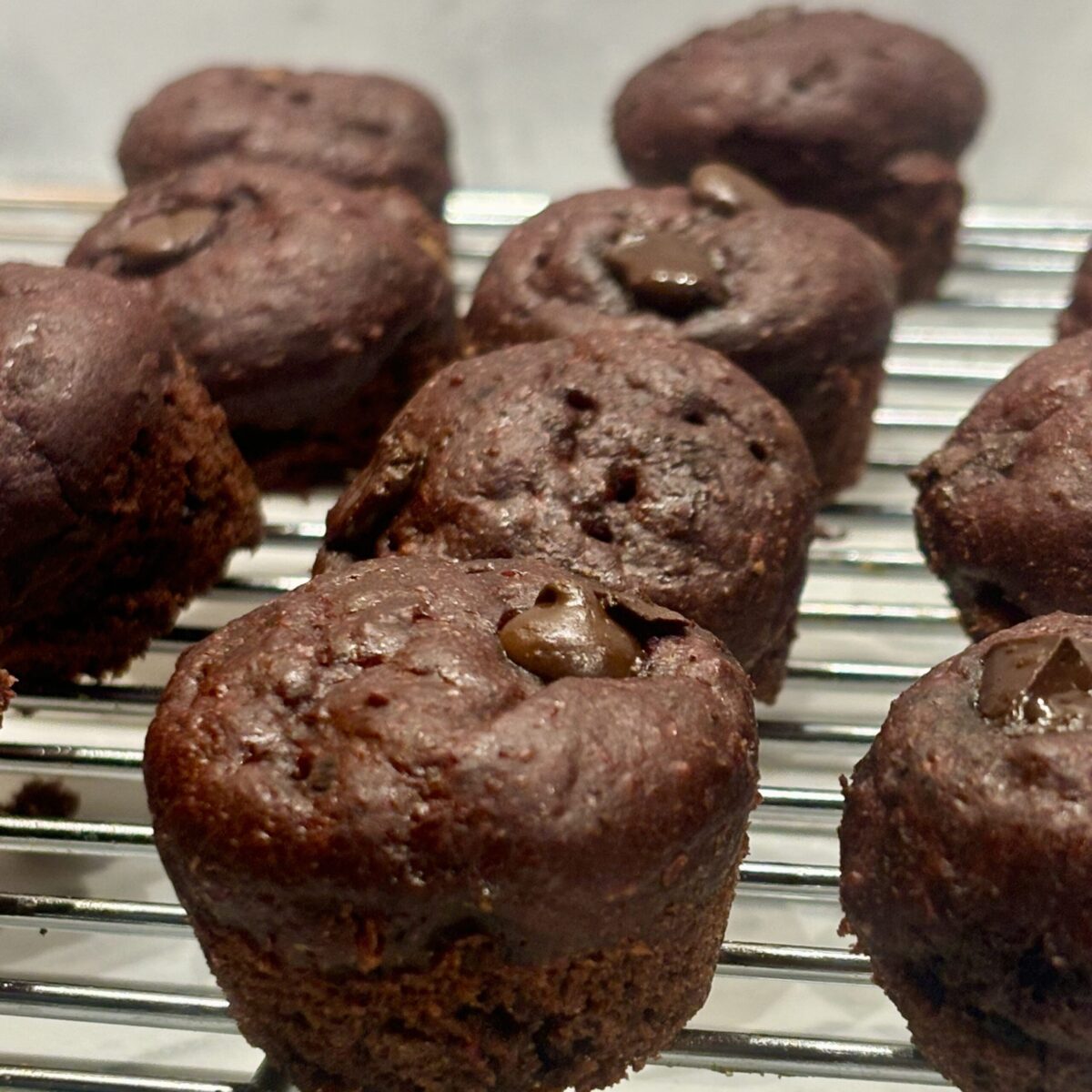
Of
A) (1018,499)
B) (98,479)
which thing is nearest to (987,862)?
(1018,499)

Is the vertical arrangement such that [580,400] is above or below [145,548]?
above

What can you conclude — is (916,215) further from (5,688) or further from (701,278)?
(5,688)

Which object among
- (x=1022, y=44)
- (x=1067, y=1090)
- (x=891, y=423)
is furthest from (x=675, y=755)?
(x=1022, y=44)

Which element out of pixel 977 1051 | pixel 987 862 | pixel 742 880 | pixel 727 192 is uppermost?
pixel 727 192

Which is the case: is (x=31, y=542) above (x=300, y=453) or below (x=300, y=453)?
above

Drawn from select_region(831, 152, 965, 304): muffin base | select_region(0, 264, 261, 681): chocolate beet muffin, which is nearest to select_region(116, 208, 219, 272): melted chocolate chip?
select_region(0, 264, 261, 681): chocolate beet muffin

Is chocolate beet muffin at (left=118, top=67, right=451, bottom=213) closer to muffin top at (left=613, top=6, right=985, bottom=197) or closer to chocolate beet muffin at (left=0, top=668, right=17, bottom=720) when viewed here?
muffin top at (left=613, top=6, right=985, bottom=197)

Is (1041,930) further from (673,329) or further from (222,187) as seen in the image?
(222,187)
